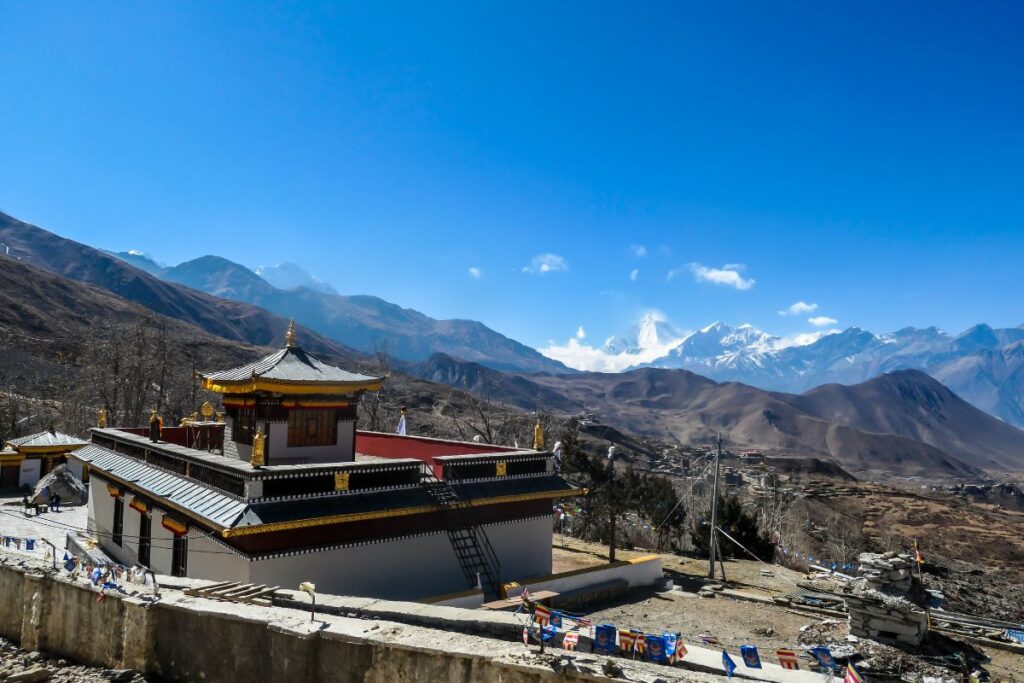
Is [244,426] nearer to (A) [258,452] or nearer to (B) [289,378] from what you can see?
(B) [289,378]

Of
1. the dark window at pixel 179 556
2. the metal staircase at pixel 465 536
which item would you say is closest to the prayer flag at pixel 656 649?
the metal staircase at pixel 465 536

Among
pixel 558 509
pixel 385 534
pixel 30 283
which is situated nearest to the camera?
pixel 385 534

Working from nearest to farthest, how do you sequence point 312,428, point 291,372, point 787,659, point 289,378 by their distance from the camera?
point 787,659 → point 289,378 → point 291,372 → point 312,428

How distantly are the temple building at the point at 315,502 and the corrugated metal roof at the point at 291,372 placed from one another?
0.21 ft

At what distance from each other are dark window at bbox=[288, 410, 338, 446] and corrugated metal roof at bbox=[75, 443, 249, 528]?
254 centimetres

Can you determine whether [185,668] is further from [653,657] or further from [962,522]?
[962,522]

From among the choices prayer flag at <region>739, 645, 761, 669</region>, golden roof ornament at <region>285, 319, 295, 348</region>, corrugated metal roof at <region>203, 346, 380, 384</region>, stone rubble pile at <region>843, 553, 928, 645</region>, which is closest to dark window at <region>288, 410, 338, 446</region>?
corrugated metal roof at <region>203, 346, 380, 384</region>

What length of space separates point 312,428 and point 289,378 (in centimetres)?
155

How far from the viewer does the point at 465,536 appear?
1566 centimetres

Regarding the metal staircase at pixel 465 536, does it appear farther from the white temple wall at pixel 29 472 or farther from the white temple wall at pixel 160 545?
the white temple wall at pixel 29 472

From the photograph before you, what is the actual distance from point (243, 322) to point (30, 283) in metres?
81.0

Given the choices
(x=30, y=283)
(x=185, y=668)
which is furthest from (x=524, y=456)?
(x=30, y=283)

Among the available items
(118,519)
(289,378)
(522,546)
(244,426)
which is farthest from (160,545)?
(522,546)

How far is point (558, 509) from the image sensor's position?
28.6m
